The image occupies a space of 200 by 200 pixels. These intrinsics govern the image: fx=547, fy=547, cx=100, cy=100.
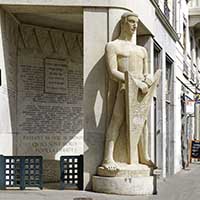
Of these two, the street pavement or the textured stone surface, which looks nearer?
the street pavement

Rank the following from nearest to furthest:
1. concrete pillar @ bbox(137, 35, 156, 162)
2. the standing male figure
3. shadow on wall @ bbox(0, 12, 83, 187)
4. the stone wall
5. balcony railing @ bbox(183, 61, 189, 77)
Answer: the standing male figure
shadow on wall @ bbox(0, 12, 83, 187)
the stone wall
concrete pillar @ bbox(137, 35, 156, 162)
balcony railing @ bbox(183, 61, 189, 77)

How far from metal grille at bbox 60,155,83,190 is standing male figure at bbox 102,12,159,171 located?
30.8 inches

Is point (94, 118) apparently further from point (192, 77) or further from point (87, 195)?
point (192, 77)

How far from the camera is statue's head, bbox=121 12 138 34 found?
13.0 meters

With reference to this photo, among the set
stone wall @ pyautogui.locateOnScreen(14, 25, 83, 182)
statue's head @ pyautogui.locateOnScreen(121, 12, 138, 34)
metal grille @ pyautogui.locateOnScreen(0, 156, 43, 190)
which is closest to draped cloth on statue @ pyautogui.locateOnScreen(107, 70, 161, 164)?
statue's head @ pyautogui.locateOnScreen(121, 12, 138, 34)

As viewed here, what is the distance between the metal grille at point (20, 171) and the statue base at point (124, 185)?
1.57 meters

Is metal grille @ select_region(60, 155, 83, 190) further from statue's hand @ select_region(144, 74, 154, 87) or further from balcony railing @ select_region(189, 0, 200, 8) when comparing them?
balcony railing @ select_region(189, 0, 200, 8)

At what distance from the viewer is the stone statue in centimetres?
1257

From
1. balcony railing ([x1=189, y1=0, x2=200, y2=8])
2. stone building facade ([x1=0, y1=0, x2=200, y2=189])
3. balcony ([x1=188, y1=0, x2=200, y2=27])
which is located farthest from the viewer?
balcony railing ([x1=189, y1=0, x2=200, y2=8])

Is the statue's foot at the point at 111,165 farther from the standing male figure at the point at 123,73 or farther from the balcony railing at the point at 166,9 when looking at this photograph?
the balcony railing at the point at 166,9

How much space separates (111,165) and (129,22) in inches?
134

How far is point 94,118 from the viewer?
515 inches

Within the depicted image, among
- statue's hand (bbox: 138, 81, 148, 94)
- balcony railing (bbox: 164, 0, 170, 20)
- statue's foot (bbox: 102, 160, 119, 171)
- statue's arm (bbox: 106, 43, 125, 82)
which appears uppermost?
balcony railing (bbox: 164, 0, 170, 20)

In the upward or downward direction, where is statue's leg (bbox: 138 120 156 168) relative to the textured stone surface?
downward
